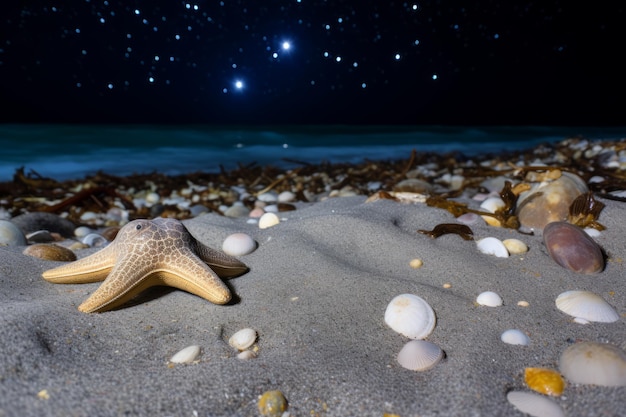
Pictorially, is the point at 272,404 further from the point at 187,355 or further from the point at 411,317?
the point at 411,317

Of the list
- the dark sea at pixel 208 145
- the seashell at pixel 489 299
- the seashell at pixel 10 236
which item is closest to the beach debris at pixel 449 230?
the seashell at pixel 489 299

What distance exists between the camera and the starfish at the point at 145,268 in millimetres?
1615

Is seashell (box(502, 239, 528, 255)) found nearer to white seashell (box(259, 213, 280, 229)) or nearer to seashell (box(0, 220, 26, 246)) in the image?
white seashell (box(259, 213, 280, 229))

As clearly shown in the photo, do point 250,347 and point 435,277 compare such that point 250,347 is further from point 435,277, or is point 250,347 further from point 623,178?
point 623,178

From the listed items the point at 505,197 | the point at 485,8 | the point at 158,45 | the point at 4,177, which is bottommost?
the point at 4,177

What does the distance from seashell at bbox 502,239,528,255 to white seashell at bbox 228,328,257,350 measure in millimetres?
1486

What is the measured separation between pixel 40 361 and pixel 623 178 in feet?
13.6

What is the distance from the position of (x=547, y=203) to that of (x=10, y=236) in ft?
10.8

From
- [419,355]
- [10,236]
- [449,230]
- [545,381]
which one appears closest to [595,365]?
[545,381]

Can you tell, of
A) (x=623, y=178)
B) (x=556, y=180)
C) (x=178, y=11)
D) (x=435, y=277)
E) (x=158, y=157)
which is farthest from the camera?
(x=158, y=157)

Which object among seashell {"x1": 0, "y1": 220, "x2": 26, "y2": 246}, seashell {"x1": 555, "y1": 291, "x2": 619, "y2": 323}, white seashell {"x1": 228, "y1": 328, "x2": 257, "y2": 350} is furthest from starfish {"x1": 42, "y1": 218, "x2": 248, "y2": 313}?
seashell {"x1": 555, "y1": 291, "x2": 619, "y2": 323}

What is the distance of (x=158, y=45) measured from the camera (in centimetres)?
449

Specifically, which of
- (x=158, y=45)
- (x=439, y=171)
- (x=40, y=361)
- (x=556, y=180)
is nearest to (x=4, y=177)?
(x=158, y=45)

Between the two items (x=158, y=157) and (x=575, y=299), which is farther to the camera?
(x=158, y=157)
